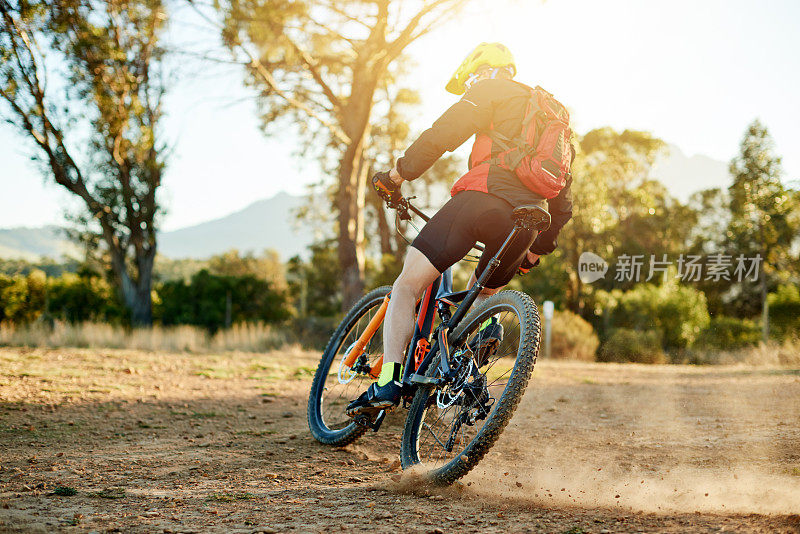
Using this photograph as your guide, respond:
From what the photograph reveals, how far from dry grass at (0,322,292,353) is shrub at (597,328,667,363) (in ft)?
27.8

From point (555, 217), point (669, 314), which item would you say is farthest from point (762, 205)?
point (555, 217)

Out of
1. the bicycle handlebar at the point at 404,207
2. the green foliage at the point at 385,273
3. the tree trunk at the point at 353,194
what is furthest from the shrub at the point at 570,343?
the bicycle handlebar at the point at 404,207

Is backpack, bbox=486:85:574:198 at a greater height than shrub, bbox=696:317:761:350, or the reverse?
shrub, bbox=696:317:761:350

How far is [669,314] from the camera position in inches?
Answer: 765

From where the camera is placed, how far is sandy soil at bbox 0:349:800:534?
2.25 metres

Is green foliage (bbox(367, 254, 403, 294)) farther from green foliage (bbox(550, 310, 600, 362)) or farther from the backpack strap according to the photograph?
the backpack strap

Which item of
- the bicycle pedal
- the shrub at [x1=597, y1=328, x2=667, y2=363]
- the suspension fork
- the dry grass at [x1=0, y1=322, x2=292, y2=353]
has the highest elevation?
the shrub at [x1=597, y1=328, x2=667, y2=363]

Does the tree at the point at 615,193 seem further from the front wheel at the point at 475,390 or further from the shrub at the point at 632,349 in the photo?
the front wheel at the point at 475,390

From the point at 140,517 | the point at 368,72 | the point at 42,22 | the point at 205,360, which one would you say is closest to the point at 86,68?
the point at 42,22

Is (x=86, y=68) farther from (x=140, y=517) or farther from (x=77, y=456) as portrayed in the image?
(x=140, y=517)

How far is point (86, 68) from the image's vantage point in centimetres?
1428

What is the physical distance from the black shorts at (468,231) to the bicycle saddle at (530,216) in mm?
73

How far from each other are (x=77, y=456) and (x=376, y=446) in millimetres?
1590

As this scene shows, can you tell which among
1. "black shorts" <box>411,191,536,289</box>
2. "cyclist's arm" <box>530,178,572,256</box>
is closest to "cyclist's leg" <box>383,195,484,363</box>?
"black shorts" <box>411,191,536,289</box>
